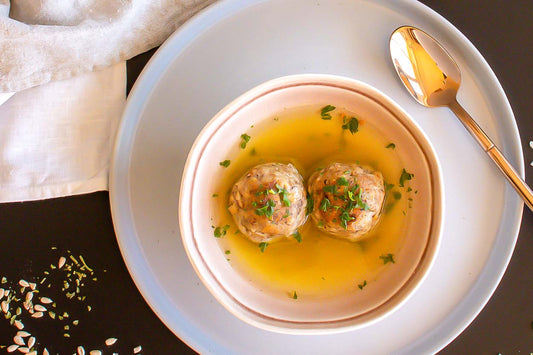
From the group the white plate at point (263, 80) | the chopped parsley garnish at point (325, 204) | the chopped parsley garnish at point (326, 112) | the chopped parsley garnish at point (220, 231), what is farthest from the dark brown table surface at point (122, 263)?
the chopped parsley garnish at point (325, 204)

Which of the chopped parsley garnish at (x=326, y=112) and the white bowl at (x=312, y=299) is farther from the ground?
the chopped parsley garnish at (x=326, y=112)

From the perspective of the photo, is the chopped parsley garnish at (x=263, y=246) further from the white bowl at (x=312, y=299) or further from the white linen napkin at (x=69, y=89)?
the white linen napkin at (x=69, y=89)

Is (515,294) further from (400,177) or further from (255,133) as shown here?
(255,133)

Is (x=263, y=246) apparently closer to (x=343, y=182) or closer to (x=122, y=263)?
(x=343, y=182)

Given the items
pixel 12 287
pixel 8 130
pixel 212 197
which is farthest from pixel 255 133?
pixel 12 287

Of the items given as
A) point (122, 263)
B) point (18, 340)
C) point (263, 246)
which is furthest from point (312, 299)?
point (18, 340)
